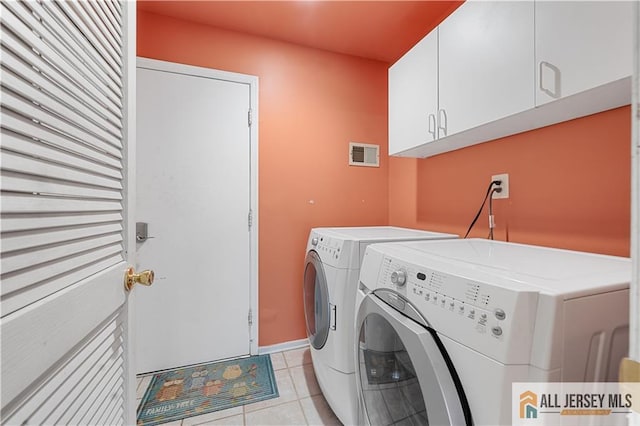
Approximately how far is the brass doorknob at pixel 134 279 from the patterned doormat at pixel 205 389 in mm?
1111

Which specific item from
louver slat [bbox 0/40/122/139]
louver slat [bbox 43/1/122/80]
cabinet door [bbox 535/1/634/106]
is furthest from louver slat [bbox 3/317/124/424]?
cabinet door [bbox 535/1/634/106]

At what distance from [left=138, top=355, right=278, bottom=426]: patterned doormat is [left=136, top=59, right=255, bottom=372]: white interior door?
0.35 feet

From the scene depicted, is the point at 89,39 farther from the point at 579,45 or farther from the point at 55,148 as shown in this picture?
the point at 579,45

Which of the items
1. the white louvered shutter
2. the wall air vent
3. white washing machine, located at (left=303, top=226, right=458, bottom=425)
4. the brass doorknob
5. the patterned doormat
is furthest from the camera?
the wall air vent

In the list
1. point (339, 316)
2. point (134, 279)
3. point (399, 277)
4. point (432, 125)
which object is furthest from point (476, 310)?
point (432, 125)

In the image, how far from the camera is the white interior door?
176 centimetres

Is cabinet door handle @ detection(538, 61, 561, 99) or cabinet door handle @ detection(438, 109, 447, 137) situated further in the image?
cabinet door handle @ detection(438, 109, 447, 137)

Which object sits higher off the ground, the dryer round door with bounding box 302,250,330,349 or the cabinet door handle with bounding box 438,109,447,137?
the cabinet door handle with bounding box 438,109,447,137

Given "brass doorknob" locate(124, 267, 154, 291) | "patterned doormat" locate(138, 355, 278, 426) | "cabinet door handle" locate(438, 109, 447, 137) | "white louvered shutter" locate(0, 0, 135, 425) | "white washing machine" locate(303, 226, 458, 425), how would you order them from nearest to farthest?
1. "white louvered shutter" locate(0, 0, 135, 425)
2. "brass doorknob" locate(124, 267, 154, 291)
3. "white washing machine" locate(303, 226, 458, 425)
4. "cabinet door handle" locate(438, 109, 447, 137)
5. "patterned doormat" locate(138, 355, 278, 426)

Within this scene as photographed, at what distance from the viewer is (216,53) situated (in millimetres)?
1927

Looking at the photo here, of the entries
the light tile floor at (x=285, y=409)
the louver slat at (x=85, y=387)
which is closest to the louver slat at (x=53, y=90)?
the louver slat at (x=85, y=387)

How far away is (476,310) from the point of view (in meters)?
0.57

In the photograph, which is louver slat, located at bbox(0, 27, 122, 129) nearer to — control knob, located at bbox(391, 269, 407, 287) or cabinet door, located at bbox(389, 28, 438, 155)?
control knob, located at bbox(391, 269, 407, 287)

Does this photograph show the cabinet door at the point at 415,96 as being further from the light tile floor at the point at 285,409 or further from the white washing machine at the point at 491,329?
the light tile floor at the point at 285,409
